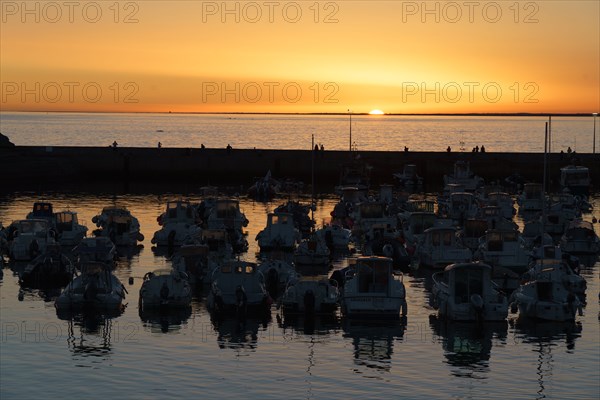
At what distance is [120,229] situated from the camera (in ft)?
220

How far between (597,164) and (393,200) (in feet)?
141

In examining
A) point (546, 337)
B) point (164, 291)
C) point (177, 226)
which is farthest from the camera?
point (177, 226)

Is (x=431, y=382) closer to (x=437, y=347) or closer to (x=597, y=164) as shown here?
(x=437, y=347)

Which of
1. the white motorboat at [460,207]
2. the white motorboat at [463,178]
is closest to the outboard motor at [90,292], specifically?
the white motorboat at [460,207]

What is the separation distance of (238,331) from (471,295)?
31.3 ft

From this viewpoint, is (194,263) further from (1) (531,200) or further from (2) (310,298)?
(1) (531,200)

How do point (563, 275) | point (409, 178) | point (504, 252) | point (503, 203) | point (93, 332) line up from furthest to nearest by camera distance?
point (409, 178) < point (503, 203) < point (504, 252) < point (563, 275) < point (93, 332)

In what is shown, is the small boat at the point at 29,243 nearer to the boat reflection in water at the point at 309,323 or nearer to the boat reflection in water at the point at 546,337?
the boat reflection in water at the point at 309,323

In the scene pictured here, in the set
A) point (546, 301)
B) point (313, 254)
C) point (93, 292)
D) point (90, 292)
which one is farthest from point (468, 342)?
point (313, 254)

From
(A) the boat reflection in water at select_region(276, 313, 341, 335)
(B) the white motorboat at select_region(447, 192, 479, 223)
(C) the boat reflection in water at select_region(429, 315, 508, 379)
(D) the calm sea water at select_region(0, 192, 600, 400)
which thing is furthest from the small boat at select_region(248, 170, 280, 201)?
(C) the boat reflection in water at select_region(429, 315, 508, 379)

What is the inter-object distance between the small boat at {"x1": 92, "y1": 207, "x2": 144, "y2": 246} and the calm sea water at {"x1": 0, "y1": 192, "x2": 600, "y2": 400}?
17.3 meters

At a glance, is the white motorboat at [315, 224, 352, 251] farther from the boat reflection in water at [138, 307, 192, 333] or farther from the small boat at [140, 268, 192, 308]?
the boat reflection in water at [138, 307, 192, 333]

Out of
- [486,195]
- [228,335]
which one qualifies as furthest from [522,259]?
[486,195]

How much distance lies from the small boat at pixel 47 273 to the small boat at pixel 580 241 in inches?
1148
